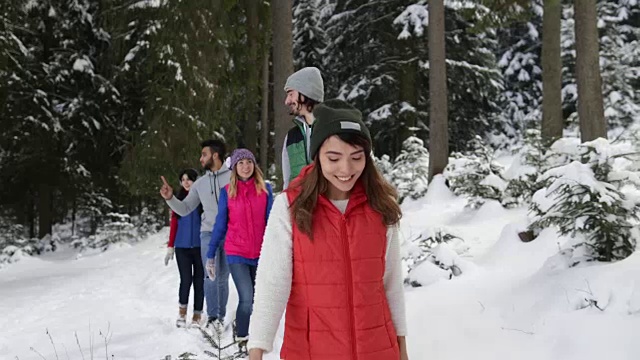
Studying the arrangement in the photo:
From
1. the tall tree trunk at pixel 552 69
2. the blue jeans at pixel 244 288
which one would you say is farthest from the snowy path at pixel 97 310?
the tall tree trunk at pixel 552 69

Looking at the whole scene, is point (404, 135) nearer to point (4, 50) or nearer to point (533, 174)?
point (533, 174)

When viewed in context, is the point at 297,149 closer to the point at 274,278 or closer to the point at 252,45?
the point at 274,278

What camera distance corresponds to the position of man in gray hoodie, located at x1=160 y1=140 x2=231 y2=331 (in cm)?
569

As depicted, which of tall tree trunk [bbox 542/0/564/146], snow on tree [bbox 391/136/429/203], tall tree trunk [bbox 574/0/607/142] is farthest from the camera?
snow on tree [bbox 391/136/429/203]

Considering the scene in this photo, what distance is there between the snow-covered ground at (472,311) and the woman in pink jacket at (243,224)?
1.79ft

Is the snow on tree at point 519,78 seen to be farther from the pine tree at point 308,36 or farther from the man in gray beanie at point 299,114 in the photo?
the man in gray beanie at point 299,114

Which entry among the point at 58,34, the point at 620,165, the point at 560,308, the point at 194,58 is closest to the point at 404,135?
the point at 194,58

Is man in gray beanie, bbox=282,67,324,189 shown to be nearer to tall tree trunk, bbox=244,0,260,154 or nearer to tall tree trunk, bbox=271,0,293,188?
tall tree trunk, bbox=271,0,293,188

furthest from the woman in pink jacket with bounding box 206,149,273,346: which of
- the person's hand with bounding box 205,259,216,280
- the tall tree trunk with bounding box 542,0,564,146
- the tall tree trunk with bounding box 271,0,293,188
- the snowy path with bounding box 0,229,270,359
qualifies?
the tall tree trunk with bounding box 542,0,564,146

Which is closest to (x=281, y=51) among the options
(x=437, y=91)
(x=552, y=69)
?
(x=437, y=91)

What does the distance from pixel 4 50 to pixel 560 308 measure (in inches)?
407

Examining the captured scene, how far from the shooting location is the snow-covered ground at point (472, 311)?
3879 millimetres

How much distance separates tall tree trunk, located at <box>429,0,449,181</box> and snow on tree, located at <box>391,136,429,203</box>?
0.54m

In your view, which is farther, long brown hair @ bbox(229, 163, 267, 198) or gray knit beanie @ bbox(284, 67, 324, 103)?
long brown hair @ bbox(229, 163, 267, 198)
